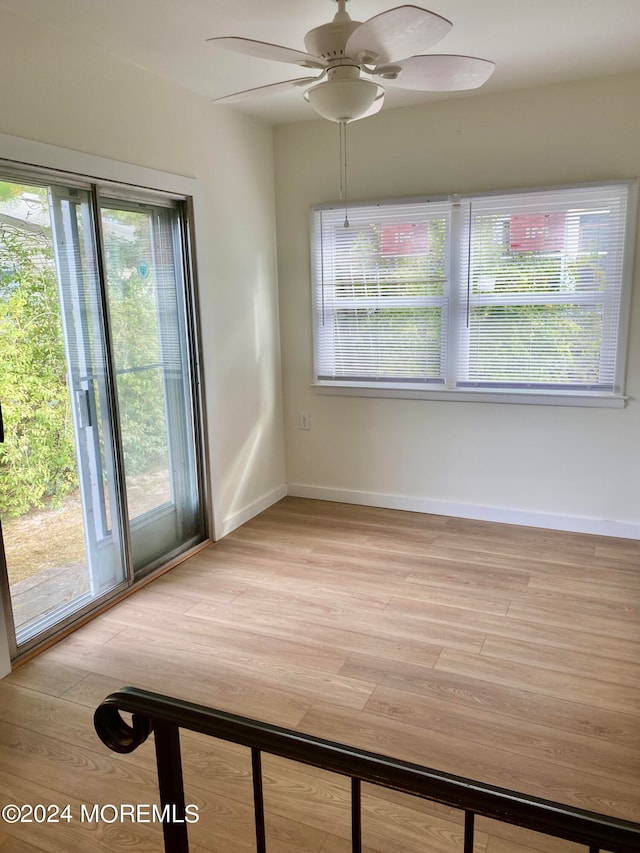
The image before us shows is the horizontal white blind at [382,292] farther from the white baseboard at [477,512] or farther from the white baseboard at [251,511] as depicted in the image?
the white baseboard at [251,511]

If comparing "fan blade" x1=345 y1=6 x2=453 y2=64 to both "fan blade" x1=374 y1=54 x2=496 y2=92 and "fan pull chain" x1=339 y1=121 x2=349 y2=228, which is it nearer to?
"fan blade" x1=374 y1=54 x2=496 y2=92

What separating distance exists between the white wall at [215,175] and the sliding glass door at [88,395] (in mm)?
211

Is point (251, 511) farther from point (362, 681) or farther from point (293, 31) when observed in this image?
point (293, 31)

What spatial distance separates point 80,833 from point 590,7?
3.36 m

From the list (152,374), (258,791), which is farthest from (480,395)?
(258,791)

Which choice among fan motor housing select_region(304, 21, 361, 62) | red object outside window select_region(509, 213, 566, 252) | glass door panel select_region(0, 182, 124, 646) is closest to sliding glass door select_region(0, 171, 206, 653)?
glass door panel select_region(0, 182, 124, 646)

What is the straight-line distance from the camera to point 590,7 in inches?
95.1

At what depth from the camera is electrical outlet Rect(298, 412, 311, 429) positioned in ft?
14.6

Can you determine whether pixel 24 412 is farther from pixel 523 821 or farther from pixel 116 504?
pixel 523 821

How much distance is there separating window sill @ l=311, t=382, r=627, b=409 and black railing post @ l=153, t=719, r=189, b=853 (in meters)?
3.17

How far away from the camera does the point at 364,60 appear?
196 cm

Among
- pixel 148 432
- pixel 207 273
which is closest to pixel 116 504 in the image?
pixel 148 432

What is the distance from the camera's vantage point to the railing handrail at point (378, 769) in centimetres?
75

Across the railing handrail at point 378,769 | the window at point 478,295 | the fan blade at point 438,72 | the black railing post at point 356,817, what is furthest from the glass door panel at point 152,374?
the black railing post at point 356,817
